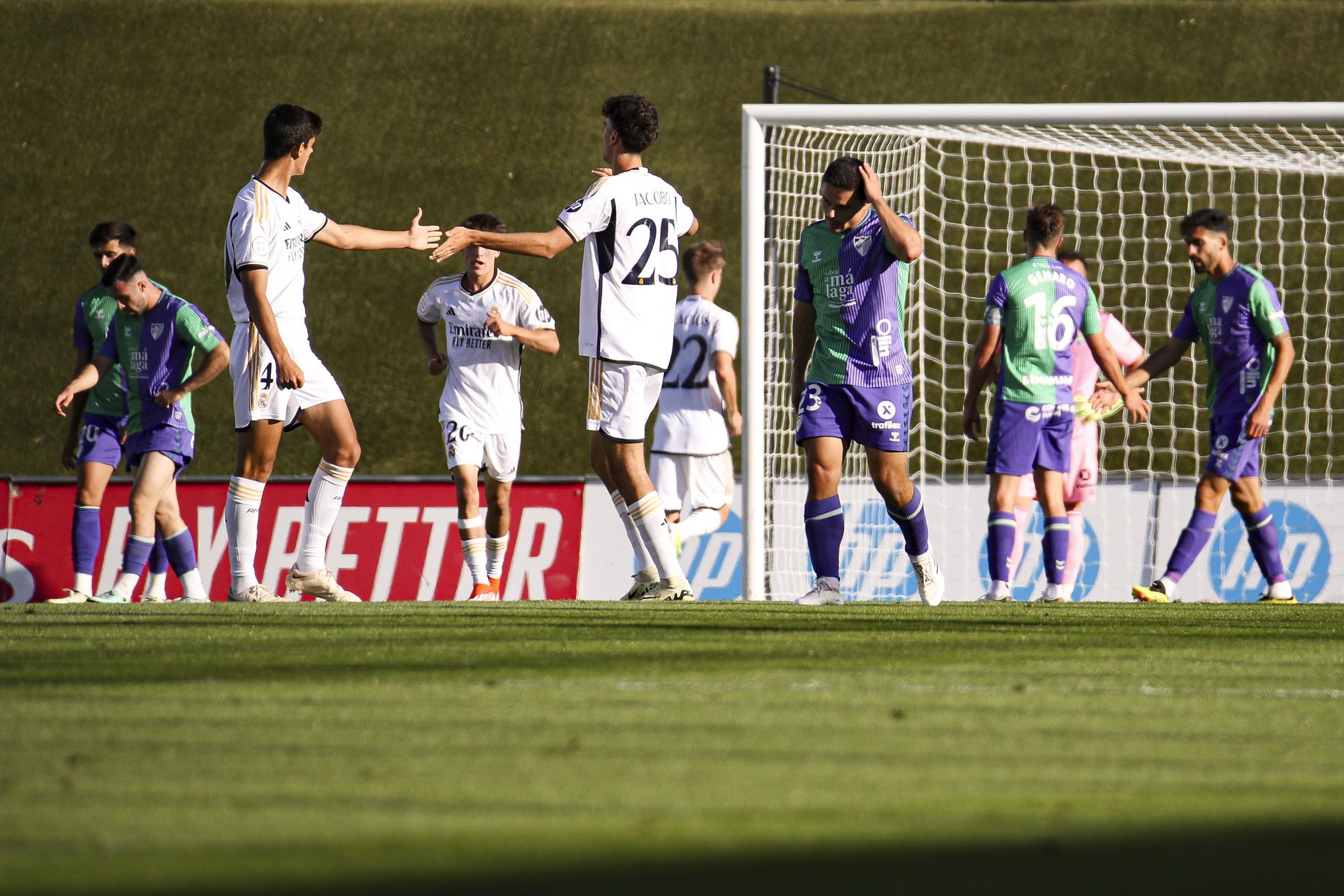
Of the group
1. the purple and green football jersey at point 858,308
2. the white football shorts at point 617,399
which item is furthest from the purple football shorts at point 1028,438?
Answer: the white football shorts at point 617,399

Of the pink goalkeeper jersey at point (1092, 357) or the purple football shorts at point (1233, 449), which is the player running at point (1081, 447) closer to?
the pink goalkeeper jersey at point (1092, 357)

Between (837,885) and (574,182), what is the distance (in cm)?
1757

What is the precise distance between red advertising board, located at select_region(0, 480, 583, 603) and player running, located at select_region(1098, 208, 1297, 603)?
4546 mm

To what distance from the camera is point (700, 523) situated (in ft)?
33.8

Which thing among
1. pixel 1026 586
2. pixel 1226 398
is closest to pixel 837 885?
pixel 1226 398

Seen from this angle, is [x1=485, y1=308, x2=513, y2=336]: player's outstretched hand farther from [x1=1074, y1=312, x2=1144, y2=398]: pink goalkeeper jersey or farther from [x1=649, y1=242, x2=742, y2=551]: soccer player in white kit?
[x1=1074, y1=312, x2=1144, y2=398]: pink goalkeeper jersey

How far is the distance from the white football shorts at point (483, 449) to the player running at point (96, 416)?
1757 millimetres

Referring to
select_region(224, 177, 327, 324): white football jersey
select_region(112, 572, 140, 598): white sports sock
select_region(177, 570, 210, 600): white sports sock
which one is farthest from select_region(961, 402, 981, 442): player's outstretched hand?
select_region(112, 572, 140, 598): white sports sock

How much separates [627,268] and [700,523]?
3.62 m

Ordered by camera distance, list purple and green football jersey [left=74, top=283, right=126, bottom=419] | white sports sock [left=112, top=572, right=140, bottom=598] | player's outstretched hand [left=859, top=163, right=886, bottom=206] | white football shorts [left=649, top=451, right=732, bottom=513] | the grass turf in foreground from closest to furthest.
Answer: the grass turf in foreground < player's outstretched hand [left=859, top=163, right=886, bottom=206] < white sports sock [left=112, top=572, right=140, bottom=598] < purple and green football jersey [left=74, top=283, right=126, bottom=419] < white football shorts [left=649, top=451, right=732, bottom=513]

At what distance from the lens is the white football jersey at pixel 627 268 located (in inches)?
270

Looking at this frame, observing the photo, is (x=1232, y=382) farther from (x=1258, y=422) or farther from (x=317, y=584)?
(x=317, y=584)

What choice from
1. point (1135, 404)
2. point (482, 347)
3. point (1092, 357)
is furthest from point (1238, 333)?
point (482, 347)

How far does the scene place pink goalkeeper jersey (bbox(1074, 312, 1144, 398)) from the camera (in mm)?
9719
